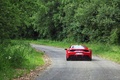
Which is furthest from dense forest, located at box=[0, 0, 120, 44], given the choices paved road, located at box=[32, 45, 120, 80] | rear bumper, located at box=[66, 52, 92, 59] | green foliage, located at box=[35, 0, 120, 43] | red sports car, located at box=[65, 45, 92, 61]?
rear bumper, located at box=[66, 52, 92, 59]

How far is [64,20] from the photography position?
213 ft

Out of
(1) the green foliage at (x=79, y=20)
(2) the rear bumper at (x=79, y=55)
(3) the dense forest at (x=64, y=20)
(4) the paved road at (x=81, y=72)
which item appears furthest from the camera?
(1) the green foliage at (x=79, y=20)

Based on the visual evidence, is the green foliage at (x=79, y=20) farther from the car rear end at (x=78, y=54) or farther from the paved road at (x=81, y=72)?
the paved road at (x=81, y=72)

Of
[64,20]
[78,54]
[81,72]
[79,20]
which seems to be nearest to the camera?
[81,72]

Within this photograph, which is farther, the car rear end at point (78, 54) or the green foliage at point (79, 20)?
the green foliage at point (79, 20)

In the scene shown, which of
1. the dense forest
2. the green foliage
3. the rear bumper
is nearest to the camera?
the dense forest

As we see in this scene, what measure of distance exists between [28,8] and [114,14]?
25003mm

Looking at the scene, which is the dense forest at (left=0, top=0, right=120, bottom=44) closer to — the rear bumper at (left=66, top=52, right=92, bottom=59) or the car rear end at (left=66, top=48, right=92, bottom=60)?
the car rear end at (left=66, top=48, right=92, bottom=60)

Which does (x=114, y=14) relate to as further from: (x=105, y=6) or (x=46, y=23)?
(x=46, y=23)

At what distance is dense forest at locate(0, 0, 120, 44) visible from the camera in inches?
740

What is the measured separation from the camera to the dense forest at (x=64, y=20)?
61.7ft

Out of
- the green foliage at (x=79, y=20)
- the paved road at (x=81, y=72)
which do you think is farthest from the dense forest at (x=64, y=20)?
the paved road at (x=81, y=72)

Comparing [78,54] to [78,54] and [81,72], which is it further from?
[81,72]

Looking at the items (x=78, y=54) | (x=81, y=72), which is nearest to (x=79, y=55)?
(x=78, y=54)
